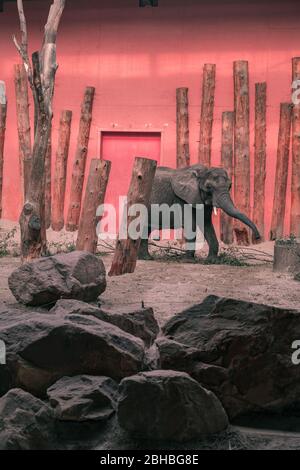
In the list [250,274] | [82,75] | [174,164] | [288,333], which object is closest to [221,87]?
[174,164]

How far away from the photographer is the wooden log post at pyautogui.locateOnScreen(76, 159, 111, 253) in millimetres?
8352

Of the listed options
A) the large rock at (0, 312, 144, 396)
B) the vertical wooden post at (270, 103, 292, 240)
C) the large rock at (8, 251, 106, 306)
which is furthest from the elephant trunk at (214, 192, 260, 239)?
the large rock at (0, 312, 144, 396)

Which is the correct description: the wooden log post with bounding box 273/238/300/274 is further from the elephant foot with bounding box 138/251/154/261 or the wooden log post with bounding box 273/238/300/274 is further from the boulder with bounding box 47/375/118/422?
the boulder with bounding box 47/375/118/422

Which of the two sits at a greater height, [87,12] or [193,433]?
[87,12]

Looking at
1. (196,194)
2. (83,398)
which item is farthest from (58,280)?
(196,194)

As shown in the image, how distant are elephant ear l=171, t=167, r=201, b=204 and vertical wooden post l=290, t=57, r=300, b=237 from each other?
84.7 inches

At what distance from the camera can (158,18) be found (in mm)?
11969

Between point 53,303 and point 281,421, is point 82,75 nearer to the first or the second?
point 53,303

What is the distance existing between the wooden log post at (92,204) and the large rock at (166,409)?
403 cm

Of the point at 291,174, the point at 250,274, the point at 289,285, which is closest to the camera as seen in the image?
the point at 289,285

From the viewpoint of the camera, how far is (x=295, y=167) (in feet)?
37.0

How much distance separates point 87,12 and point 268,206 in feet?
13.5

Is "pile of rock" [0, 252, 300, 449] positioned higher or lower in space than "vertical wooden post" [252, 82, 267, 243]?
lower

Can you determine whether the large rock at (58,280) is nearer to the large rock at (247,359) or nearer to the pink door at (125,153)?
the large rock at (247,359)
